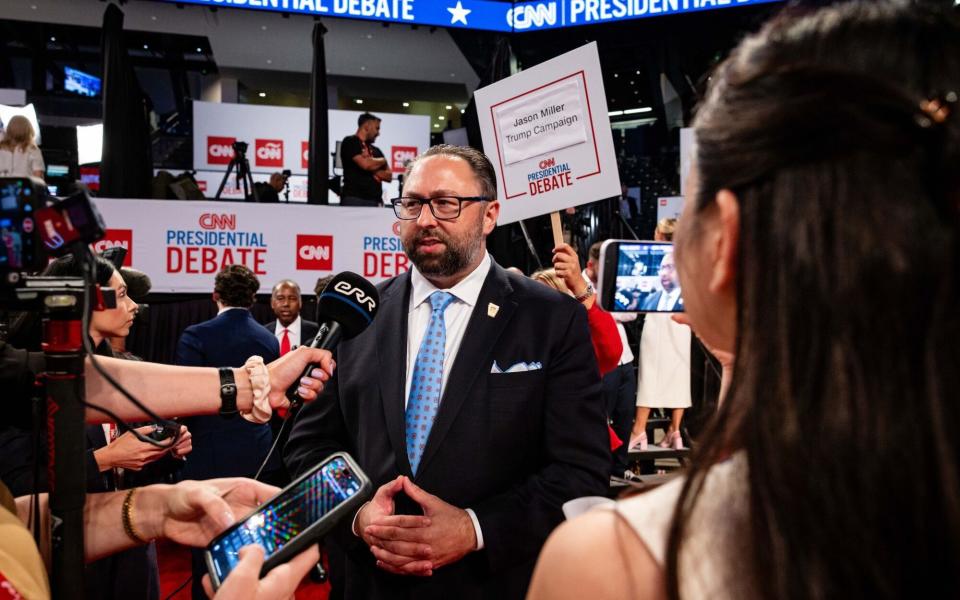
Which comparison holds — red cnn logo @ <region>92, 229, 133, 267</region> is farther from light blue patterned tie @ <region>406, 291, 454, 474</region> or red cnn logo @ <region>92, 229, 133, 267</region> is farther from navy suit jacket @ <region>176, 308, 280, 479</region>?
light blue patterned tie @ <region>406, 291, 454, 474</region>

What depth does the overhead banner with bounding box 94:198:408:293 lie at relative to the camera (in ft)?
19.6

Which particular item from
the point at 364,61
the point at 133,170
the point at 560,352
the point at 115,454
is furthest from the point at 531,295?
the point at 364,61

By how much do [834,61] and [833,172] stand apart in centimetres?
10

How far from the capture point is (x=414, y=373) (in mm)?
2035

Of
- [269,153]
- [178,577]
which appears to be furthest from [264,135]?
[178,577]

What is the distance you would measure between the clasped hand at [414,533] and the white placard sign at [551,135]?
1.24 m

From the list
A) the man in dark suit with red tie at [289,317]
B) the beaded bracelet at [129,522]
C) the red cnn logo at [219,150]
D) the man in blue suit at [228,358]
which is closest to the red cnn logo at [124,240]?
the man in dark suit with red tie at [289,317]

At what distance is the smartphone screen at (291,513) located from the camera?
3.50 feet

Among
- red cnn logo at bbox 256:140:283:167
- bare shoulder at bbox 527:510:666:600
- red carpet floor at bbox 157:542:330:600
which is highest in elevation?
red cnn logo at bbox 256:140:283:167

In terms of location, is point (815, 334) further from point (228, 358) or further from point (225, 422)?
point (228, 358)

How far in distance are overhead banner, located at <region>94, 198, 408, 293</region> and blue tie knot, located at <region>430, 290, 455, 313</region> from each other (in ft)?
12.7

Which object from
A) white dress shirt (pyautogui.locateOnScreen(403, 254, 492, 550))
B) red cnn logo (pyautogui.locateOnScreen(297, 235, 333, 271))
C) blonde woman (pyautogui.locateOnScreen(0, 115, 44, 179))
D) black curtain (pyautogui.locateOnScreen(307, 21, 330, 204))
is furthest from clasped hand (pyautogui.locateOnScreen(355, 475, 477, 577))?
black curtain (pyautogui.locateOnScreen(307, 21, 330, 204))

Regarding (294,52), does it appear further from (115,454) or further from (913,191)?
(913,191)

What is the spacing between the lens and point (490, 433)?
1.92 m
